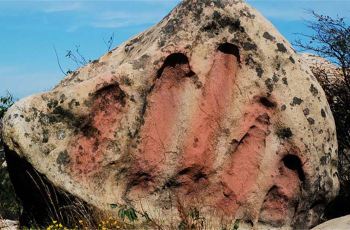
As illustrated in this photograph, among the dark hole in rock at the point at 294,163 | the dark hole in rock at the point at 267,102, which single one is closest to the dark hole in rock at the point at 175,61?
the dark hole in rock at the point at 267,102

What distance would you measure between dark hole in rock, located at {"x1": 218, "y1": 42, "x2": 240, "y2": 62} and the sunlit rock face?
15 mm

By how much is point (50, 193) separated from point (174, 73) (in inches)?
90.8

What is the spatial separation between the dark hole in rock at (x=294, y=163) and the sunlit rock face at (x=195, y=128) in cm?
2

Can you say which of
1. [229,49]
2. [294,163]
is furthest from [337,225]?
[229,49]

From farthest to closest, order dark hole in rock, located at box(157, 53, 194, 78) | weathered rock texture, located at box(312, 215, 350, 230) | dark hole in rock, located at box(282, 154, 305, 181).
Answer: dark hole in rock, located at box(282, 154, 305, 181), dark hole in rock, located at box(157, 53, 194, 78), weathered rock texture, located at box(312, 215, 350, 230)

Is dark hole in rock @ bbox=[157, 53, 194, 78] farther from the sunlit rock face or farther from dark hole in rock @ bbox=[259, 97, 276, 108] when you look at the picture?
dark hole in rock @ bbox=[259, 97, 276, 108]

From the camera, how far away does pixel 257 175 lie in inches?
359

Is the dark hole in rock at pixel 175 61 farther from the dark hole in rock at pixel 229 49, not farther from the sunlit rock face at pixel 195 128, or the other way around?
the dark hole in rock at pixel 229 49

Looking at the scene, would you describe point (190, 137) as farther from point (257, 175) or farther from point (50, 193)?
point (50, 193)

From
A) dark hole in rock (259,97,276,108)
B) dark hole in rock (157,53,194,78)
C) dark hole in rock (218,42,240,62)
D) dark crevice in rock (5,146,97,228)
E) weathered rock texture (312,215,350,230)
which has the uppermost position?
dark hole in rock (218,42,240,62)

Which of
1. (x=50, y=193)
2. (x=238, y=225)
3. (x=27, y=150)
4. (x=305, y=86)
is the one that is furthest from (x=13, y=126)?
(x=305, y=86)

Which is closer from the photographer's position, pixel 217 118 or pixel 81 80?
pixel 217 118

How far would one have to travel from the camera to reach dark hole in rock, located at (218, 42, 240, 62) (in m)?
9.21

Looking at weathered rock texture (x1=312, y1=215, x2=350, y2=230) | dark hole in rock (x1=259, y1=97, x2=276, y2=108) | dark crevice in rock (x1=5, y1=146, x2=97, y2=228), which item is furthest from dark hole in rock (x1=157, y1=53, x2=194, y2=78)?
weathered rock texture (x1=312, y1=215, x2=350, y2=230)
